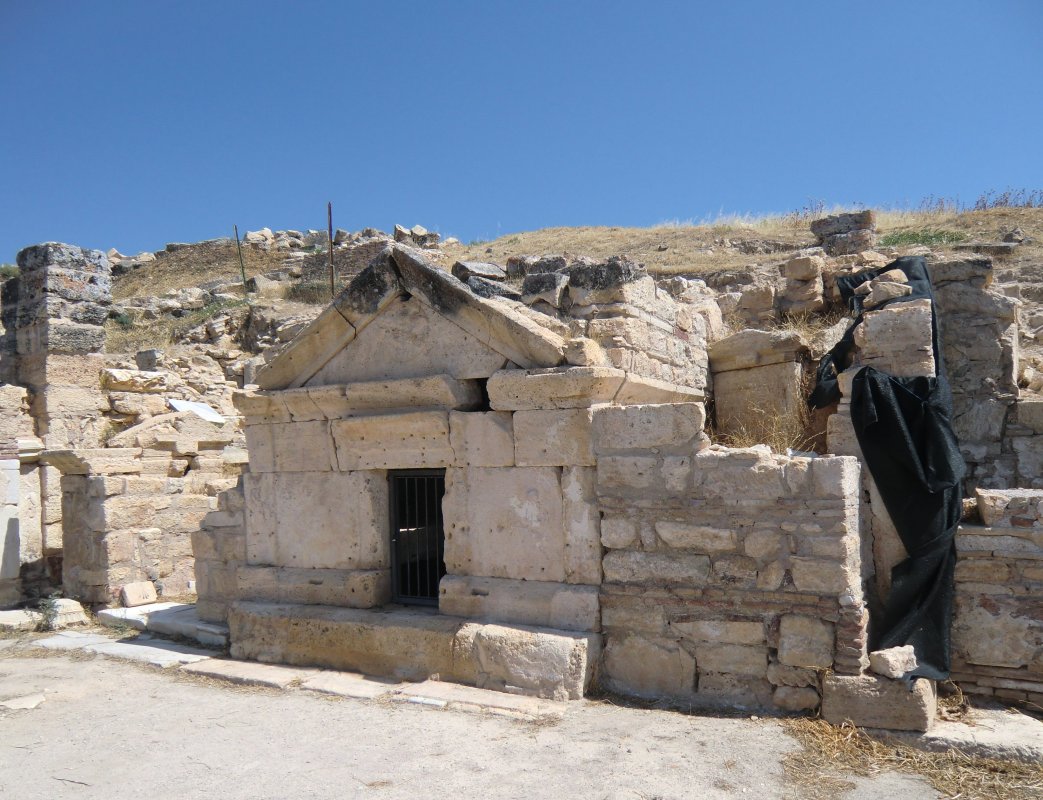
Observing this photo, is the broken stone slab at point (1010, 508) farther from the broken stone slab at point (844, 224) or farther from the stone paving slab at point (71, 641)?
the broken stone slab at point (844, 224)

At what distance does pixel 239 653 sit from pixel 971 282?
7.12 metres

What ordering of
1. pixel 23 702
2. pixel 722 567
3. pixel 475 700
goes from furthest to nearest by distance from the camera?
pixel 23 702
pixel 475 700
pixel 722 567

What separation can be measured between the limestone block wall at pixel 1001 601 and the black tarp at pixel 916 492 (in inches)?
5.0

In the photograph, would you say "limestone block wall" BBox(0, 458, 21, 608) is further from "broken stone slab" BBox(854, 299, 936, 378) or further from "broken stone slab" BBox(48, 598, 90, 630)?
"broken stone slab" BBox(854, 299, 936, 378)

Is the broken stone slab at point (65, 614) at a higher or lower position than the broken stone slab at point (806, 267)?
lower

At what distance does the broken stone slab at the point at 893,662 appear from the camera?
402cm

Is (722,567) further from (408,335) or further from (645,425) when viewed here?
(408,335)

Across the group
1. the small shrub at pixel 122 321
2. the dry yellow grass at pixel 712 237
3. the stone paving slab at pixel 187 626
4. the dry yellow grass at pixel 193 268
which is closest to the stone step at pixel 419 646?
the stone paving slab at pixel 187 626

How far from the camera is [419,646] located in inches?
206

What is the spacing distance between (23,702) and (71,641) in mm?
1953

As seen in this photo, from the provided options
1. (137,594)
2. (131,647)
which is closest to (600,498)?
(131,647)

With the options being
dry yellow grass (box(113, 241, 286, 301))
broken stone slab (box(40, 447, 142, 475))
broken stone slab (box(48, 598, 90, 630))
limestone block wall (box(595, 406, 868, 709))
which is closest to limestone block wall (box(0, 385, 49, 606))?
broken stone slab (box(40, 447, 142, 475))

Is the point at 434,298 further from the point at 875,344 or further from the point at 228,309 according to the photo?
the point at 228,309

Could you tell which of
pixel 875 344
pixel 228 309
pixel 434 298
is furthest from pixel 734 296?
pixel 228 309
